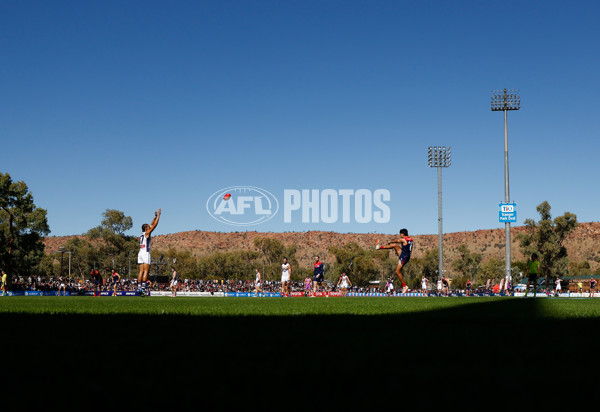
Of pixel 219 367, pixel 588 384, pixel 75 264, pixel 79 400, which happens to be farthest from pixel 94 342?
pixel 75 264

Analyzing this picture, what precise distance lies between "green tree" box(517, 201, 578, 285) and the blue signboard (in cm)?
2679

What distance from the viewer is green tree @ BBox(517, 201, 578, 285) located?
70.8 m

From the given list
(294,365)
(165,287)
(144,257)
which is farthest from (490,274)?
(294,365)

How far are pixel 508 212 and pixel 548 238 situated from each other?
30.0 m

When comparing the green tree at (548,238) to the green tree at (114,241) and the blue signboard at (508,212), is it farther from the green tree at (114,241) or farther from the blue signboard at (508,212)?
the green tree at (114,241)

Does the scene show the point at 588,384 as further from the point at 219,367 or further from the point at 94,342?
the point at 94,342

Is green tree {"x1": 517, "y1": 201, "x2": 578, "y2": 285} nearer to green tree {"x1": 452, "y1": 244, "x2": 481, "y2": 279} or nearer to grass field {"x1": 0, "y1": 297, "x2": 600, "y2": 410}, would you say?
green tree {"x1": 452, "y1": 244, "x2": 481, "y2": 279}

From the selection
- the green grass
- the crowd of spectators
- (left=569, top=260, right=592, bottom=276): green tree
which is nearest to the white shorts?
the green grass

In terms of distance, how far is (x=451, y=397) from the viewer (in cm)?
254

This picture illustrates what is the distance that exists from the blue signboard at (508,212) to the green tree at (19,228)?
44.2 m

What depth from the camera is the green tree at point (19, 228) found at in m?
58.1

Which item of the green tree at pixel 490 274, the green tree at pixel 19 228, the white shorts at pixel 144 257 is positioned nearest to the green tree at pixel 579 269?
the green tree at pixel 490 274

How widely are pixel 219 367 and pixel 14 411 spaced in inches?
46.0

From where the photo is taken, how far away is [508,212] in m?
45.2
